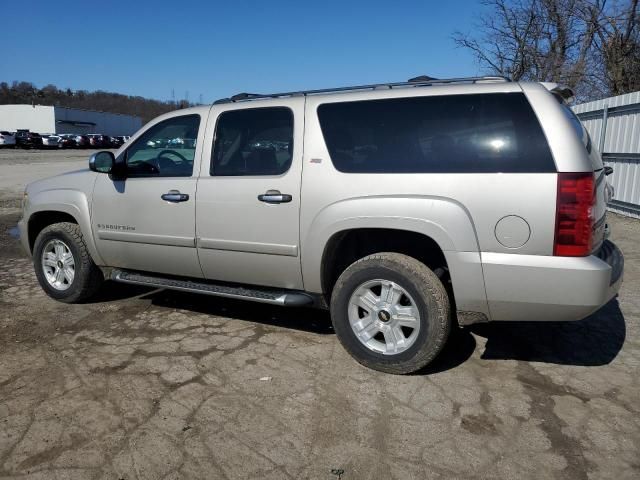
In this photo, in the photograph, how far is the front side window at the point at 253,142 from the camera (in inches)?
161

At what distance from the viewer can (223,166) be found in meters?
4.32

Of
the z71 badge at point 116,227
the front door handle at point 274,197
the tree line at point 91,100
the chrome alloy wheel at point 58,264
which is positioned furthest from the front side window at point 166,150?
the tree line at point 91,100

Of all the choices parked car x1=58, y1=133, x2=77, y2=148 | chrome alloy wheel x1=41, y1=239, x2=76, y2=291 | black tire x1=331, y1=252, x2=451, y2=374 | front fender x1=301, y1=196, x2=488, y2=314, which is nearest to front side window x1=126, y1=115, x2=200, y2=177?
chrome alloy wheel x1=41, y1=239, x2=76, y2=291

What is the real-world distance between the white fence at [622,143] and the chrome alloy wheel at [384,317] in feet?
A: 25.3

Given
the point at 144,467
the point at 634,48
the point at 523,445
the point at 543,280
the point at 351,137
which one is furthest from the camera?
the point at 634,48

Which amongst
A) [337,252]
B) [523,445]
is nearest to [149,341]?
[337,252]

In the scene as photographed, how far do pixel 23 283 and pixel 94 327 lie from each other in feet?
6.45

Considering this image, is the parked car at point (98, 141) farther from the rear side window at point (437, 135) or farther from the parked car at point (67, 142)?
the rear side window at point (437, 135)

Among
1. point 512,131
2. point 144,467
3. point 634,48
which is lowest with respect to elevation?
point 144,467

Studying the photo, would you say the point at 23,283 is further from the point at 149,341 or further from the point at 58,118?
the point at 58,118

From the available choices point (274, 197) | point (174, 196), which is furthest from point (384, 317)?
point (174, 196)

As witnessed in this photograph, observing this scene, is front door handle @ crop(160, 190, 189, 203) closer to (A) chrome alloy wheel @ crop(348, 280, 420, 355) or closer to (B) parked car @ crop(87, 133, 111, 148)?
(A) chrome alloy wheel @ crop(348, 280, 420, 355)

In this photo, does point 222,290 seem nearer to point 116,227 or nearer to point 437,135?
point 116,227

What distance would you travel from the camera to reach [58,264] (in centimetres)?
530
